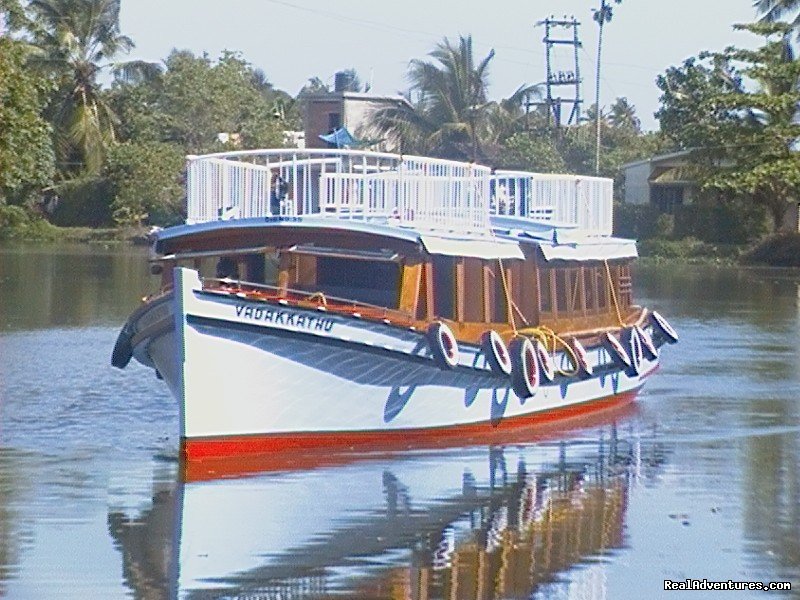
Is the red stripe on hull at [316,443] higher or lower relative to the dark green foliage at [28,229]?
lower

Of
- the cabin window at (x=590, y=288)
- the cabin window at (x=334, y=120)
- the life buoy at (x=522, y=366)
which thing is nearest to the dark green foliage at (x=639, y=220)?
the cabin window at (x=334, y=120)

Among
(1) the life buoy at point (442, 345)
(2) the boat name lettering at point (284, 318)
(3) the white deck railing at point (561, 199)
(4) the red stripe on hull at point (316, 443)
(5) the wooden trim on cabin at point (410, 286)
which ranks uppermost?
(3) the white deck railing at point (561, 199)

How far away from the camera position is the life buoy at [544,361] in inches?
797

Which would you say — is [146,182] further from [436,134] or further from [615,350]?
[615,350]

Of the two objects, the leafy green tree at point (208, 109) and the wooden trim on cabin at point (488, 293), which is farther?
the leafy green tree at point (208, 109)

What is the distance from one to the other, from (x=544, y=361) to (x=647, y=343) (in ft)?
14.2

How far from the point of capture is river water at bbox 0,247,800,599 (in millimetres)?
13344

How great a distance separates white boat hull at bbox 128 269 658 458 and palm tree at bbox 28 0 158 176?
169 ft

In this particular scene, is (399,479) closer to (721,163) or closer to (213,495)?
(213,495)

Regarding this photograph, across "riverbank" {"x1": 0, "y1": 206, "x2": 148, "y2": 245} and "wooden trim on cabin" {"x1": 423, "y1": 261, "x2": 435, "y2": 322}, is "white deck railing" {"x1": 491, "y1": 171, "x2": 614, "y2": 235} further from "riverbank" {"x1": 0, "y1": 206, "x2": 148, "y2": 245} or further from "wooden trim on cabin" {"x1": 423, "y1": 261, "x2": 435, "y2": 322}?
"riverbank" {"x1": 0, "y1": 206, "x2": 148, "y2": 245}

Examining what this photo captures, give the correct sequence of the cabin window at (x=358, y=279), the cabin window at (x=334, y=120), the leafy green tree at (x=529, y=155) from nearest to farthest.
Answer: the cabin window at (x=358, y=279) → the leafy green tree at (x=529, y=155) → the cabin window at (x=334, y=120)

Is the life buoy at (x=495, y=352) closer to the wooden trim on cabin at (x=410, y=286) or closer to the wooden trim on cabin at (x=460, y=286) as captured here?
the wooden trim on cabin at (x=460, y=286)

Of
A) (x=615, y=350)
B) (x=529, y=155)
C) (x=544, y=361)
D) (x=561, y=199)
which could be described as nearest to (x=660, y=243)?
(x=529, y=155)

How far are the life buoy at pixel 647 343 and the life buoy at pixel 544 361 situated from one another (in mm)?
3756
